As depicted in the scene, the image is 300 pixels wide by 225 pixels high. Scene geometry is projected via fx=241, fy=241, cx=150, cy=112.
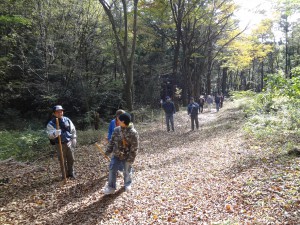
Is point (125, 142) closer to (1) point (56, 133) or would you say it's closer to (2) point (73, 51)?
(1) point (56, 133)

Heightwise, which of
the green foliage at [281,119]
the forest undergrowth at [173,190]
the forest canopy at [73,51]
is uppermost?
the forest canopy at [73,51]

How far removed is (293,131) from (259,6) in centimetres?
1270

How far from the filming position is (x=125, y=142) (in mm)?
5402

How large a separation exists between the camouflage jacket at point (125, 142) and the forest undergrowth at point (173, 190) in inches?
37.0

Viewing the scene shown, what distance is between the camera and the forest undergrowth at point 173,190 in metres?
4.47

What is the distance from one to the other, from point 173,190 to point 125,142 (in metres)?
1.64


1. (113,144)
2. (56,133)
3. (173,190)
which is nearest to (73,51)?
(56,133)

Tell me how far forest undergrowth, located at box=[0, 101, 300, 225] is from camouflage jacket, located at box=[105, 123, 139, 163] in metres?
0.94

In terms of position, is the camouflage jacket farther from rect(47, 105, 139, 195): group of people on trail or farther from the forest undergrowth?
the forest undergrowth

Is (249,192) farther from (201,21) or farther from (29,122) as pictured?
(201,21)

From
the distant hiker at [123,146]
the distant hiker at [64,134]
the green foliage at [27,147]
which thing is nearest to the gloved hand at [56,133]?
the distant hiker at [64,134]

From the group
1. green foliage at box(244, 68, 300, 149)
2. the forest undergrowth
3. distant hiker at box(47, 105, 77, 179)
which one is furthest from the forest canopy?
distant hiker at box(47, 105, 77, 179)

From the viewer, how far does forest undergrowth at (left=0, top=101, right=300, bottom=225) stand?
4473mm

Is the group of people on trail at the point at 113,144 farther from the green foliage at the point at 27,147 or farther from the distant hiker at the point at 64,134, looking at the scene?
the green foliage at the point at 27,147
